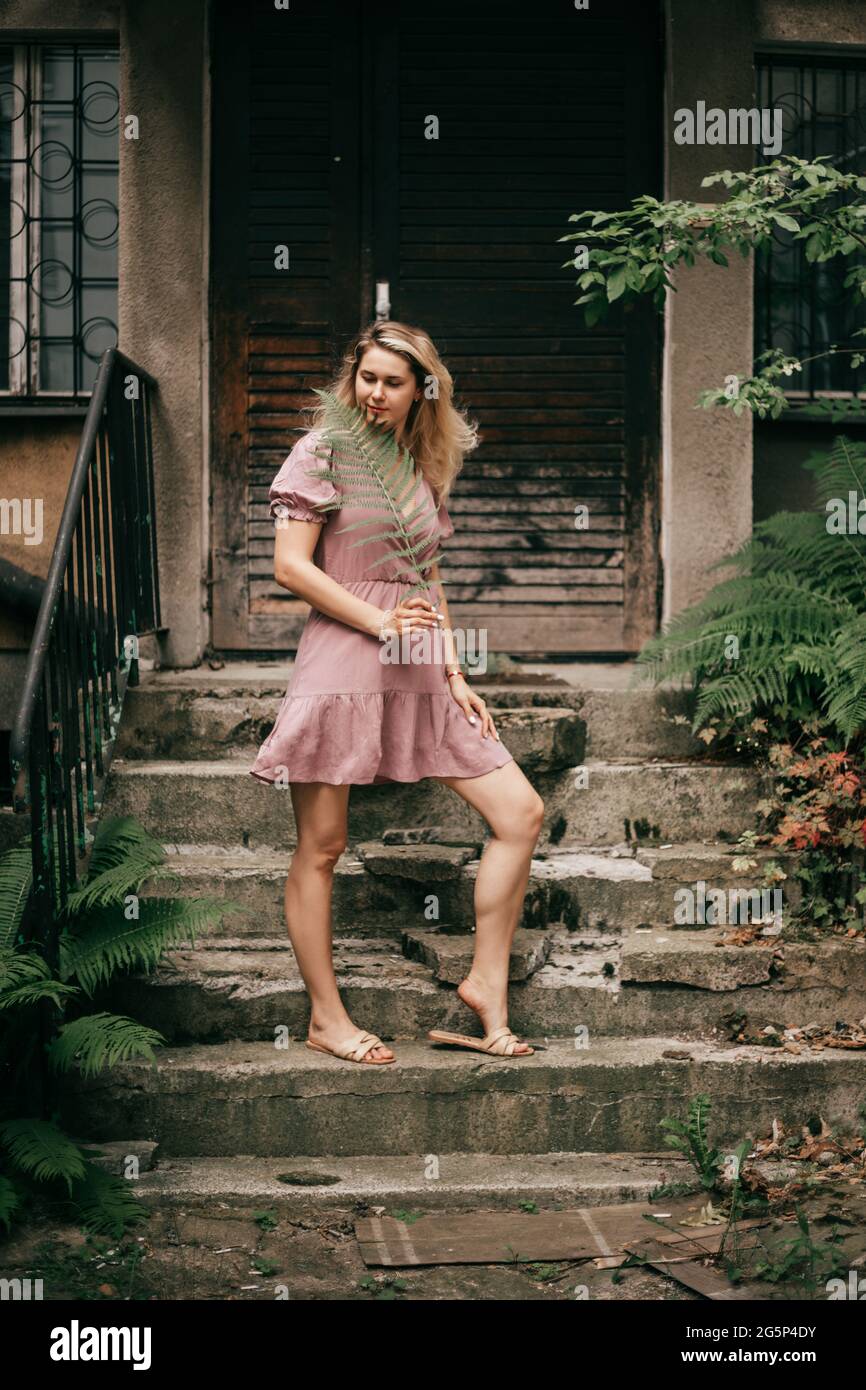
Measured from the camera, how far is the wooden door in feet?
21.4

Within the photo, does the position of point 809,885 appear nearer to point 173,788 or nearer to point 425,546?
point 425,546

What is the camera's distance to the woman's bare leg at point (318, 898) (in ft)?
13.9

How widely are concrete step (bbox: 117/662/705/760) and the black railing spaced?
6.5 inches

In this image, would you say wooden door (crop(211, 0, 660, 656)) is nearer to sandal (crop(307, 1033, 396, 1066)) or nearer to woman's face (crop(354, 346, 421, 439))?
woman's face (crop(354, 346, 421, 439))

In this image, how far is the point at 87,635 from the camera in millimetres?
4922

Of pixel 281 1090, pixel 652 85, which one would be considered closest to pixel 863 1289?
pixel 281 1090

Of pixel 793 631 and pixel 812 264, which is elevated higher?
pixel 812 264

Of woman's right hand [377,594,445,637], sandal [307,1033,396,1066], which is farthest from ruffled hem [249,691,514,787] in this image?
sandal [307,1033,396,1066]

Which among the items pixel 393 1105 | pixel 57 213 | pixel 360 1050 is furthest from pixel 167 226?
pixel 393 1105

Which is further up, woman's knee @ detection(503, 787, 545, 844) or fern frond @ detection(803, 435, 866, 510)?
fern frond @ detection(803, 435, 866, 510)

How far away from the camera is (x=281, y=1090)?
4.21 metres

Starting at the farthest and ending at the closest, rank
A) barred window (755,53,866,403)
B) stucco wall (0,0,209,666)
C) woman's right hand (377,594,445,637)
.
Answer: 1. barred window (755,53,866,403)
2. stucco wall (0,0,209,666)
3. woman's right hand (377,594,445,637)

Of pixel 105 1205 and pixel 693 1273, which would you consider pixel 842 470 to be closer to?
pixel 693 1273

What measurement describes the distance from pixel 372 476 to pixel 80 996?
1.77 m
